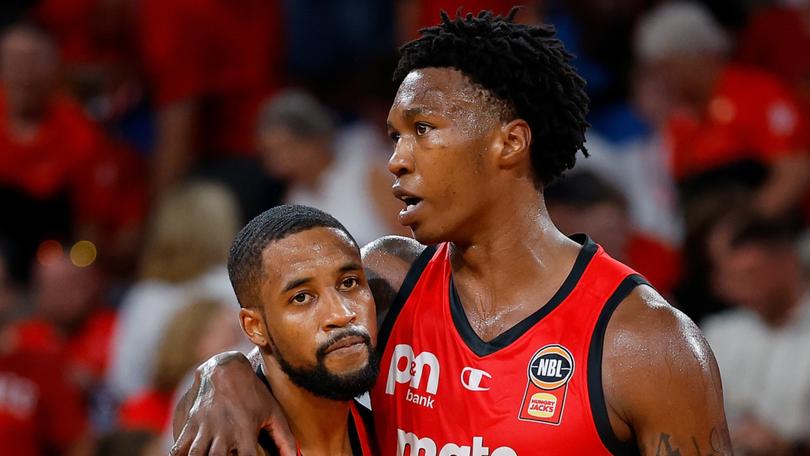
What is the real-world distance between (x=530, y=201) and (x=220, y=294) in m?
3.07

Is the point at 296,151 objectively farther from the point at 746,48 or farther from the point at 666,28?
the point at 746,48

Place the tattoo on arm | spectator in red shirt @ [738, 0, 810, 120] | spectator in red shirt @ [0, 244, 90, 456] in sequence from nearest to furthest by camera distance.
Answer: the tattoo on arm < spectator in red shirt @ [0, 244, 90, 456] < spectator in red shirt @ [738, 0, 810, 120]

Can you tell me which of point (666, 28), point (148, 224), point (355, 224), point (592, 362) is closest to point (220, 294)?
point (355, 224)

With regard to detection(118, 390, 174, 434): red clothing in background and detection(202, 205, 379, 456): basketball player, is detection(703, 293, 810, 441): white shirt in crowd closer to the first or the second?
detection(118, 390, 174, 434): red clothing in background

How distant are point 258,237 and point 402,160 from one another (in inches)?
16.9

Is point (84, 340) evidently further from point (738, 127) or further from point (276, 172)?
point (738, 127)

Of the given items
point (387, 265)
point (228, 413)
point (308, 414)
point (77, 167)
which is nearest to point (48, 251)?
point (77, 167)

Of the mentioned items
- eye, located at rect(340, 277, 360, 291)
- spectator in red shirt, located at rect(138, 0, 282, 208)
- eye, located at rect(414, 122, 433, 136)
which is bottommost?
eye, located at rect(340, 277, 360, 291)

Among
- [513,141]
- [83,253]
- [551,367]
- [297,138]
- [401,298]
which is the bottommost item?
[551,367]

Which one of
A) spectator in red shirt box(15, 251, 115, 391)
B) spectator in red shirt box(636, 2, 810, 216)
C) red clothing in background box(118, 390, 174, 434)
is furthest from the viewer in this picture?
spectator in red shirt box(15, 251, 115, 391)

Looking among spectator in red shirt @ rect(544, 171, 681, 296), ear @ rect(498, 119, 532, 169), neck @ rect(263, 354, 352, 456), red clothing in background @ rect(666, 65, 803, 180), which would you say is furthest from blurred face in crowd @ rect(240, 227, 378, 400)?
red clothing in background @ rect(666, 65, 803, 180)

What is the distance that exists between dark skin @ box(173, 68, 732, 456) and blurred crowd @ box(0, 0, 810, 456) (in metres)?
2.43

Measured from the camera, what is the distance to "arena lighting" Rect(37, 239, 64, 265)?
7.66m

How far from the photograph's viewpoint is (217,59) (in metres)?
7.88
